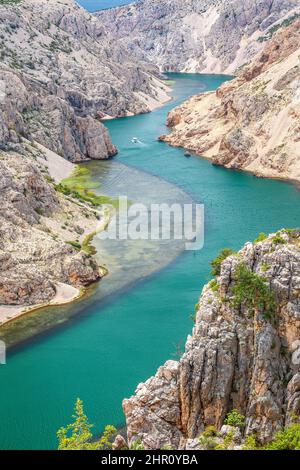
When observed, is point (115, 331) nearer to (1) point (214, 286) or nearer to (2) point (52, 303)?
(2) point (52, 303)

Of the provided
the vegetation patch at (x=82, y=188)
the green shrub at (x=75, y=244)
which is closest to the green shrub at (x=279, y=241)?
the green shrub at (x=75, y=244)

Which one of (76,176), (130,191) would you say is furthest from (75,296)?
(76,176)

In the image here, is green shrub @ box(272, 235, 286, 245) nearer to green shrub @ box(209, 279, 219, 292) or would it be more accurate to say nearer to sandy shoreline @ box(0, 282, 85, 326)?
green shrub @ box(209, 279, 219, 292)

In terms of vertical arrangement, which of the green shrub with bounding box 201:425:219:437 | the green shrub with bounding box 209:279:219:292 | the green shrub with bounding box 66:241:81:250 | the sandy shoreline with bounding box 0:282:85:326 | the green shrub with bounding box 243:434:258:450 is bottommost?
the sandy shoreline with bounding box 0:282:85:326

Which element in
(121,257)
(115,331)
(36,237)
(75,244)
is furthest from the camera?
(75,244)

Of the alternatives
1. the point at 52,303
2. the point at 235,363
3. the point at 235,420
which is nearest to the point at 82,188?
the point at 52,303

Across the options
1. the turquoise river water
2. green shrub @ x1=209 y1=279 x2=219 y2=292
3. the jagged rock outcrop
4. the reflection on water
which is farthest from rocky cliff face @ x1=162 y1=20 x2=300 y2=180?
green shrub @ x1=209 y1=279 x2=219 y2=292

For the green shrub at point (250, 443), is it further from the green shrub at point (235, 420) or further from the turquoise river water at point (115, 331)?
the turquoise river water at point (115, 331)
